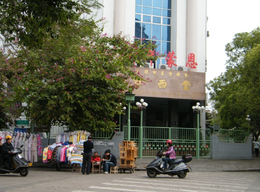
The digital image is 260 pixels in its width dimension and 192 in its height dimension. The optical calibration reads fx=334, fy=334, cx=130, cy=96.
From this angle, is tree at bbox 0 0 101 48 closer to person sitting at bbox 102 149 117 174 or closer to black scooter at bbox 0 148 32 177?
black scooter at bbox 0 148 32 177

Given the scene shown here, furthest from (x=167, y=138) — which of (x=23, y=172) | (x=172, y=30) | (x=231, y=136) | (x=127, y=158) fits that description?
(x=23, y=172)

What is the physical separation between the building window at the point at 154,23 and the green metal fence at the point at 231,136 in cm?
889

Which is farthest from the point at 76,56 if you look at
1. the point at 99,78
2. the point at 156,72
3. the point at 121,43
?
the point at 156,72

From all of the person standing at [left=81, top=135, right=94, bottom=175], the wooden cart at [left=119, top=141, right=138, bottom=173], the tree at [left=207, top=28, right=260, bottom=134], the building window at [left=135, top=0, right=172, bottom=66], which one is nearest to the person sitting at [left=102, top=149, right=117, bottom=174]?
the wooden cart at [left=119, top=141, right=138, bottom=173]

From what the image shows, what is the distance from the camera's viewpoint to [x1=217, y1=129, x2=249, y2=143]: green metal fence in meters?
23.3

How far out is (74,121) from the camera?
16.9 metres

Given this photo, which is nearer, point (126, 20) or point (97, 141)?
point (97, 141)

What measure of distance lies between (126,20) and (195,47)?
6.22 m

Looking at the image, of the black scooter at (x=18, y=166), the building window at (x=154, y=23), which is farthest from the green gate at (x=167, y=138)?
the black scooter at (x=18, y=166)

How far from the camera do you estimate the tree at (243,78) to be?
824 inches

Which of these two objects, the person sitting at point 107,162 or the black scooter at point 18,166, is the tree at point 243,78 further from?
the black scooter at point 18,166

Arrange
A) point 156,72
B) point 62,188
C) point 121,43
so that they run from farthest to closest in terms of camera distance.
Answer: point 156,72
point 121,43
point 62,188

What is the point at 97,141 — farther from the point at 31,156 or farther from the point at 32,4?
the point at 32,4

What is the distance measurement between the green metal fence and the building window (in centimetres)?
889
